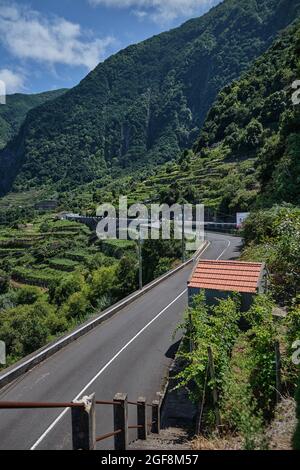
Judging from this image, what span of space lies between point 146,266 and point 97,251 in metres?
27.5

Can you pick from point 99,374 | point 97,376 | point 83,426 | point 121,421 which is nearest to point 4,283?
point 99,374

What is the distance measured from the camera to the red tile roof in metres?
13.6

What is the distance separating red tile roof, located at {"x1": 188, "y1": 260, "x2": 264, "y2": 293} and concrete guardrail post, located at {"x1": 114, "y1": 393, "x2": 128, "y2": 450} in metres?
6.81

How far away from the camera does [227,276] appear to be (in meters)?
14.2

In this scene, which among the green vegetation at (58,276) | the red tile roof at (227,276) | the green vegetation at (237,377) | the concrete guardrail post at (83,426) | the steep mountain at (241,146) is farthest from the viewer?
the steep mountain at (241,146)

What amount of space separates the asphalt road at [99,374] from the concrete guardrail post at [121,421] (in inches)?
110

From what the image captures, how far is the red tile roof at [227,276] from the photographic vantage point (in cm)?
1357

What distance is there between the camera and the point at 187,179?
8400cm

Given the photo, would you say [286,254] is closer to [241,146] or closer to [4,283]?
[4,283]

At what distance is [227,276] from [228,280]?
0.59 feet

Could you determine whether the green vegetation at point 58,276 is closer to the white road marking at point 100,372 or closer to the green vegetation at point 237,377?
the white road marking at point 100,372

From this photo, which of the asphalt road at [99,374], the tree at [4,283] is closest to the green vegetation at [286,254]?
the asphalt road at [99,374]

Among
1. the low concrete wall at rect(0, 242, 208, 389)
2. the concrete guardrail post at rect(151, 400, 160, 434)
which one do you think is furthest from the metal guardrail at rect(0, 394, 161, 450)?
the low concrete wall at rect(0, 242, 208, 389)
